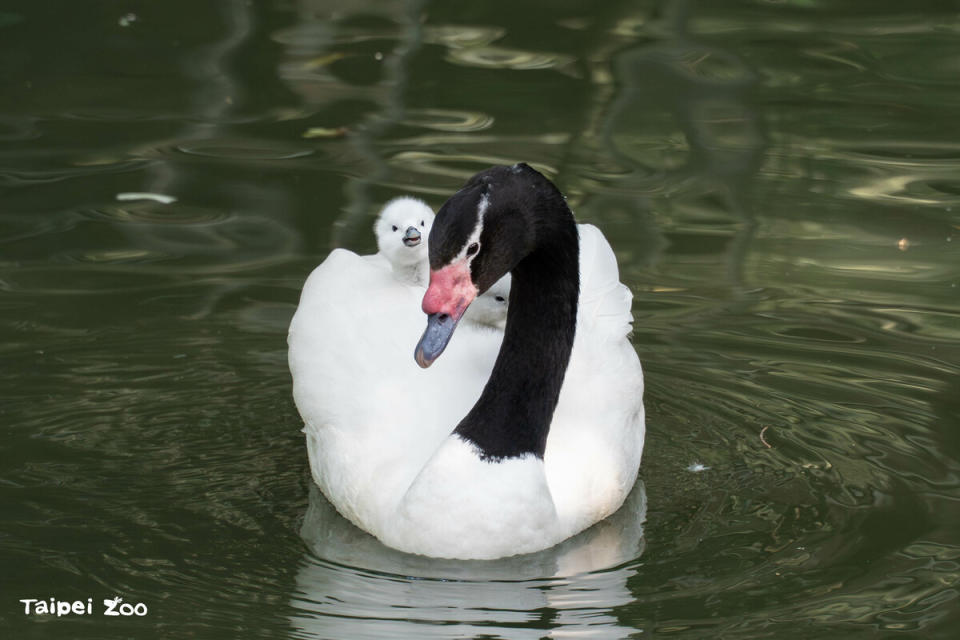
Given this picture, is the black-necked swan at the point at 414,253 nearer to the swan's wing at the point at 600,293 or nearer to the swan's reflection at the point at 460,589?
the swan's wing at the point at 600,293

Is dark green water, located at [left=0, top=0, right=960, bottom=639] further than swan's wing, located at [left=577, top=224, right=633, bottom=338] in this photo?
No

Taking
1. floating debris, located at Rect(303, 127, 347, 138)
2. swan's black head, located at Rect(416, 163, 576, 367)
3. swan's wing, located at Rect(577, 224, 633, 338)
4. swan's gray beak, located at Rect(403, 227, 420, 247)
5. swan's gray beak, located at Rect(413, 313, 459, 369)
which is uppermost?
swan's black head, located at Rect(416, 163, 576, 367)

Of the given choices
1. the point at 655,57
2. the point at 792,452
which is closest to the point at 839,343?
the point at 792,452

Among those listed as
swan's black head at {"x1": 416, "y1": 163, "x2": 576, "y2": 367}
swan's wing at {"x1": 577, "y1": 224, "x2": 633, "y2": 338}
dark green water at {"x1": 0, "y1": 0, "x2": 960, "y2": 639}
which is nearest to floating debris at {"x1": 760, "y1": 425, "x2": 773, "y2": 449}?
dark green water at {"x1": 0, "y1": 0, "x2": 960, "y2": 639}

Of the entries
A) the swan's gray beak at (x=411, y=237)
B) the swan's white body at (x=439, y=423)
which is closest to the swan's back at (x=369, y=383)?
the swan's white body at (x=439, y=423)

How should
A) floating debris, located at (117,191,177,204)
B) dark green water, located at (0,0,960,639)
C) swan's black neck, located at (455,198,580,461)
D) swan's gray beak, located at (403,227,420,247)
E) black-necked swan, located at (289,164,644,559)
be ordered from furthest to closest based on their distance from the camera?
1. floating debris, located at (117,191,177,204)
2. swan's gray beak, located at (403,227,420,247)
3. swan's black neck, located at (455,198,580,461)
4. dark green water, located at (0,0,960,639)
5. black-necked swan, located at (289,164,644,559)

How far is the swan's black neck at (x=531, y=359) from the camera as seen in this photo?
6.08m

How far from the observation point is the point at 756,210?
9.56 m

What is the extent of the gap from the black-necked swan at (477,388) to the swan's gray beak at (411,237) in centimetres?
30

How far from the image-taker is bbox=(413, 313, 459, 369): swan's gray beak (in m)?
5.42

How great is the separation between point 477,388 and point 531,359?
1.50 ft

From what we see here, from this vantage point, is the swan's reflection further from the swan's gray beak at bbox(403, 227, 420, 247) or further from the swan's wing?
the swan's gray beak at bbox(403, 227, 420, 247)

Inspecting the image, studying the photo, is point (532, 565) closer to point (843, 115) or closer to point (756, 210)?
point (756, 210)

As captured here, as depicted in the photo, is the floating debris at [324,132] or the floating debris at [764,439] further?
the floating debris at [324,132]
